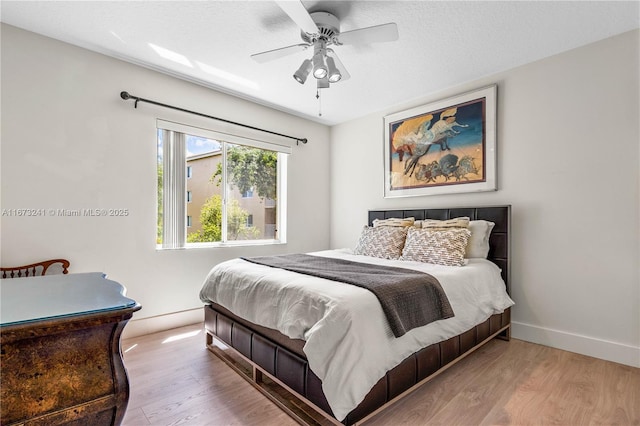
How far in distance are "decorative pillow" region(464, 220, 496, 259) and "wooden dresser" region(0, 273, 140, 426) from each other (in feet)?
9.25

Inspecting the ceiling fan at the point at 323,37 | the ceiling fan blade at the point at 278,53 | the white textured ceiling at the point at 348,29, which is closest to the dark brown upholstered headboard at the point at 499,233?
the white textured ceiling at the point at 348,29

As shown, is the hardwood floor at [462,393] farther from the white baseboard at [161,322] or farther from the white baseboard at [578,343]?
the white baseboard at [161,322]

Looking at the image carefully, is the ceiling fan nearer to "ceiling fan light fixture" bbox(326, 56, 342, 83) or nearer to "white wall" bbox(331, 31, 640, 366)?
"ceiling fan light fixture" bbox(326, 56, 342, 83)

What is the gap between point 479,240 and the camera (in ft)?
9.70

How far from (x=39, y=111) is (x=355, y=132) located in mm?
3449

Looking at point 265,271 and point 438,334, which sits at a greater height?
point 265,271

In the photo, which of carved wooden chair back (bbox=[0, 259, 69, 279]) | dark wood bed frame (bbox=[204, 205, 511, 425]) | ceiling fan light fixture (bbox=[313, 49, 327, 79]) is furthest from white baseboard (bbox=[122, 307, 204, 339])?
ceiling fan light fixture (bbox=[313, 49, 327, 79])

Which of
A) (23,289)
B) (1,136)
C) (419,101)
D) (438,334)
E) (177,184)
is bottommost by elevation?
(438,334)

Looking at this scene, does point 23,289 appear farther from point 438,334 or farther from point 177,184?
point 177,184

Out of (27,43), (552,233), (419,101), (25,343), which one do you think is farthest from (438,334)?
(27,43)

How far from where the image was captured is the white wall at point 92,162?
8.14 ft

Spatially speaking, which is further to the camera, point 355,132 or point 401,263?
point 355,132

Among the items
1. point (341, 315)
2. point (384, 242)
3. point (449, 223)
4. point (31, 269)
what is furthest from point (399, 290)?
point (31, 269)

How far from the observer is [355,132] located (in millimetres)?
4582
